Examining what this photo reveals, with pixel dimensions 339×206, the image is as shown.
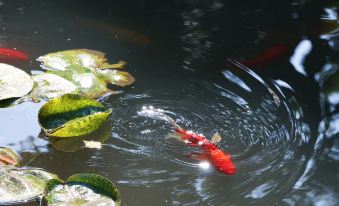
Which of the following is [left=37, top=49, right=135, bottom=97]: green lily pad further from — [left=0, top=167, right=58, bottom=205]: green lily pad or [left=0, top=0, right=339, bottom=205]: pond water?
[left=0, top=167, right=58, bottom=205]: green lily pad

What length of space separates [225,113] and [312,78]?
0.34 m

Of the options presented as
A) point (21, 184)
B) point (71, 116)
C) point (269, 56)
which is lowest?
point (21, 184)

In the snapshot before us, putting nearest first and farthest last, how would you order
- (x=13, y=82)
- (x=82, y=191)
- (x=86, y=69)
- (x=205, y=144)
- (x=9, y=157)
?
(x=82, y=191)
(x=9, y=157)
(x=205, y=144)
(x=13, y=82)
(x=86, y=69)

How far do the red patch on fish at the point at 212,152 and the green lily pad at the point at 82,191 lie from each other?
0.92ft

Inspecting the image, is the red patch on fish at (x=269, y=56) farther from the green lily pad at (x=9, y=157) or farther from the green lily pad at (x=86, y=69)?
the green lily pad at (x=9, y=157)

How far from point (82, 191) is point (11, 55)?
0.72 metres

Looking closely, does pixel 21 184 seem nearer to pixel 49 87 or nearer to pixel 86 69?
pixel 49 87

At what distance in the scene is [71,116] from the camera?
1.42 metres

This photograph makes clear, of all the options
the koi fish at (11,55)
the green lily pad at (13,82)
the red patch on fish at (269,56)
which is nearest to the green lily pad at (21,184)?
the green lily pad at (13,82)

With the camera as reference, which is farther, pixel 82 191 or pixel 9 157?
pixel 9 157

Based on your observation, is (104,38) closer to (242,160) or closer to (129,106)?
(129,106)

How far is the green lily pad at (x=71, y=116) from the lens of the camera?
1.38m

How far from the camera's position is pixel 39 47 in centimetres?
179

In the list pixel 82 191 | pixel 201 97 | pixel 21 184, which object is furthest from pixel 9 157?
pixel 201 97
